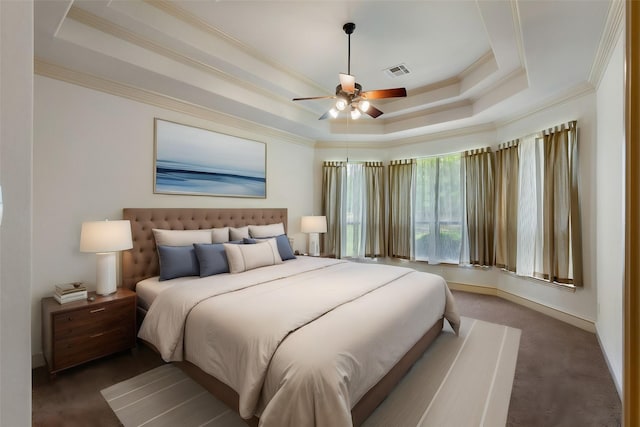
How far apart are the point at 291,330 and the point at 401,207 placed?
13.5 ft

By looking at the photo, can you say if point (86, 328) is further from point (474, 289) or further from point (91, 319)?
point (474, 289)

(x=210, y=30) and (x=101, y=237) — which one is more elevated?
(x=210, y=30)

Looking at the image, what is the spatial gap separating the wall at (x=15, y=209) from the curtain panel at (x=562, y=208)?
14.2ft

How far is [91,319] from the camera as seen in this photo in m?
2.41

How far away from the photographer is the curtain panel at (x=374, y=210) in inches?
217

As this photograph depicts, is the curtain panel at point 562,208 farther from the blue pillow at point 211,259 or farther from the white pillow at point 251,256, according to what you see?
the blue pillow at point 211,259

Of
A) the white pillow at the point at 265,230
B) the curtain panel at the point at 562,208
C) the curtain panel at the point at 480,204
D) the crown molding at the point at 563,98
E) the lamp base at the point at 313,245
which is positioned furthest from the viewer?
the lamp base at the point at 313,245

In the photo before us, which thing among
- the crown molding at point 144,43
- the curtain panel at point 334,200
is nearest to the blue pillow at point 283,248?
the curtain panel at point 334,200

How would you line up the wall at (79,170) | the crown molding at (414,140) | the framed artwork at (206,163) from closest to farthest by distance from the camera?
the wall at (79,170) < the framed artwork at (206,163) < the crown molding at (414,140)

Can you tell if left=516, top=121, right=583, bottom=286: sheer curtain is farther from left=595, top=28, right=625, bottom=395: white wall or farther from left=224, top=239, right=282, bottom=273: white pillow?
left=224, top=239, right=282, bottom=273: white pillow

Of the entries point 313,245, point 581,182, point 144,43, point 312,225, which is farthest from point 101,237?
point 581,182

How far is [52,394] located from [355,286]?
2421mm

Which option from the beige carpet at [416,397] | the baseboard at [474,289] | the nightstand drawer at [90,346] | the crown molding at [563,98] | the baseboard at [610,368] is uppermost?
the crown molding at [563,98]

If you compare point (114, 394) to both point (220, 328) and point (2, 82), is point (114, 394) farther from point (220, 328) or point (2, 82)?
point (2, 82)
